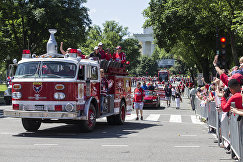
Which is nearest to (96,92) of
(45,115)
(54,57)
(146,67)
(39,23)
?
(54,57)

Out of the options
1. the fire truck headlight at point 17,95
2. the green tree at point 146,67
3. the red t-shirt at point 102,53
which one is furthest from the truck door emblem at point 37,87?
the green tree at point 146,67

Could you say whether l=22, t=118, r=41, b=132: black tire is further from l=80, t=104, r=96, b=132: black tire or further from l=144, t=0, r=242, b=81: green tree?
l=144, t=0, r=242, b=81: green tree

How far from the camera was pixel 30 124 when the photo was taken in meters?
14.3

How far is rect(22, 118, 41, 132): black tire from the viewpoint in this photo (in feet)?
46.4

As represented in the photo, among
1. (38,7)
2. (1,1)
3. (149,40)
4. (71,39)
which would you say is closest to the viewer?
(1,1)

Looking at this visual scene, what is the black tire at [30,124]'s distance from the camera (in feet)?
46.4

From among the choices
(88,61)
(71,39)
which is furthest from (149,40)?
(88,61)

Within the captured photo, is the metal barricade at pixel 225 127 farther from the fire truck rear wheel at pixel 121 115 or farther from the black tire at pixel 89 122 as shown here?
the fire truck rear wheel at pixel 121 115

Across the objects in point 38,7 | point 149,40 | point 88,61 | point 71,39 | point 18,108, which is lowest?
point 18,108

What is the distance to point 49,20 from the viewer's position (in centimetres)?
4131

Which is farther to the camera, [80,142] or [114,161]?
[80,142]

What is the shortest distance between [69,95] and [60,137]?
1.31 m

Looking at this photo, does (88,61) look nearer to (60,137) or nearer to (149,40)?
(60,137)

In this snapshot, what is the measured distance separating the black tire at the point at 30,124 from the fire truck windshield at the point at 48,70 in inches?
63.6
